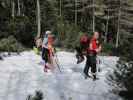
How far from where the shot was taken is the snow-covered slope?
11.4 m

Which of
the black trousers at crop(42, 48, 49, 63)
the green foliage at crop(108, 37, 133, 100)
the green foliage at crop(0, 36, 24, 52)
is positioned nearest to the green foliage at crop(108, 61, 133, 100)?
the green foliage at crop(108, 37, 133, 100)

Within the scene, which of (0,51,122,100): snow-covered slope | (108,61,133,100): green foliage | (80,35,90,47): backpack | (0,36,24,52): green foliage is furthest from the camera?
(0,36,24,52): green foliage

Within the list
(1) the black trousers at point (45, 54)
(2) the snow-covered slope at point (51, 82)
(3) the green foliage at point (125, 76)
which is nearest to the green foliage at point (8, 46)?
(2) the snow-covered slope at point (51, 82)

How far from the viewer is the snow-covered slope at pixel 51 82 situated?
37.5 ft

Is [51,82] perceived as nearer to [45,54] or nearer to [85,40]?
[45,54]

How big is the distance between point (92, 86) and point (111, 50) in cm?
1375

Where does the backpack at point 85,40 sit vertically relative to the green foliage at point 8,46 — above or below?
above

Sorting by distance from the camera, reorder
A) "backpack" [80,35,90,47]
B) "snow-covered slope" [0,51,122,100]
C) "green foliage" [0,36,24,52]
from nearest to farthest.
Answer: "snow-covered slope" [0,51,122,100] → "backpack" [80,35,90,47] → "green foliage" [0,36,24,52]

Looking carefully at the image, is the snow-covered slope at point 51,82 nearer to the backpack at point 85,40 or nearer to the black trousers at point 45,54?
the black trousers at point 45,54

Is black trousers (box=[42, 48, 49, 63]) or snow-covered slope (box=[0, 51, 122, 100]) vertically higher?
black trousers (box=[42, 48, 49, 63])

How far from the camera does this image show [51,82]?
13.1m

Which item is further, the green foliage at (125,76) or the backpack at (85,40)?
the backpack at (85,40)

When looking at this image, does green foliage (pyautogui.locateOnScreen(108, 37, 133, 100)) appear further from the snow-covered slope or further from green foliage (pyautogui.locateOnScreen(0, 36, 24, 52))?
green foliage (pyautogui.locateOnScreen(0, 36, 24, 52))

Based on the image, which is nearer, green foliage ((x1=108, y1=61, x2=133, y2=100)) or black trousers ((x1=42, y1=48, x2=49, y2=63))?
green foliage ((x1=108, y1=61, x2=133, y2=100))
